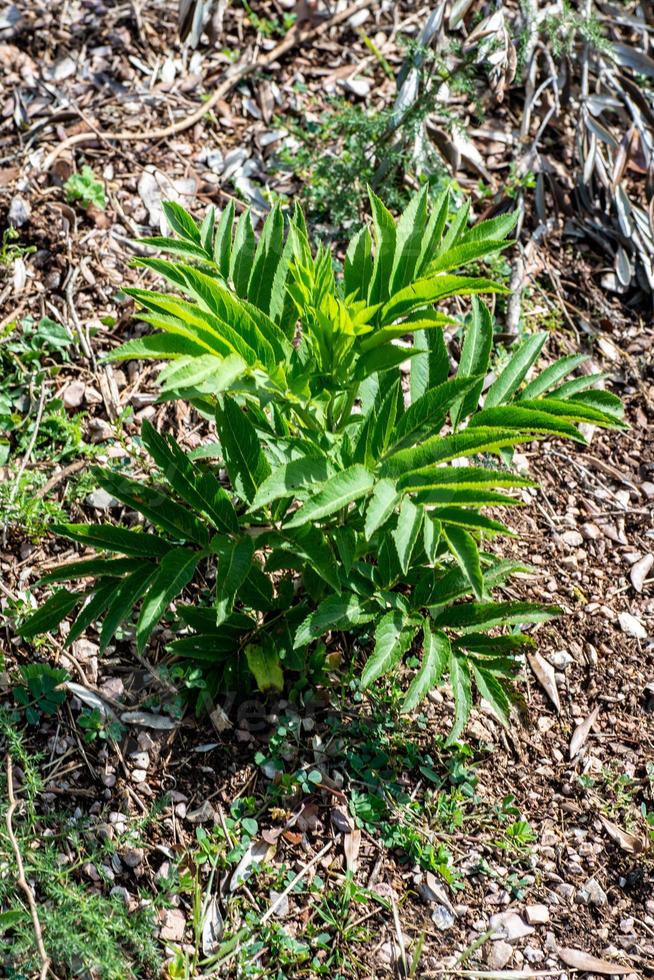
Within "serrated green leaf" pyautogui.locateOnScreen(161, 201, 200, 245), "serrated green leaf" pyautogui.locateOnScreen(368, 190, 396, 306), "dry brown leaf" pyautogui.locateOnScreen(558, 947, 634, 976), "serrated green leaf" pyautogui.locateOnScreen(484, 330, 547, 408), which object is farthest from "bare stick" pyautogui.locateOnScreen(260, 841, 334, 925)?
"serrated green leaf" pyautogui.locateOnScreen(161, 201, 200, 245)

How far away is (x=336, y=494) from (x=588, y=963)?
1417 millimetres

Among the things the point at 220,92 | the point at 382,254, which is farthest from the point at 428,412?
the point at 220,92

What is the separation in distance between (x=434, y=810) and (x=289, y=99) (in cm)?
284

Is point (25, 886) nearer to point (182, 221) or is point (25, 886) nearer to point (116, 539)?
point (116, 539)

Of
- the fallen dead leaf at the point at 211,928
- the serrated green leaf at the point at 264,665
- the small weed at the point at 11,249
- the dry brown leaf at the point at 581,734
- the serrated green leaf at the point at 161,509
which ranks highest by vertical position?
the small weed at the point at 11,249

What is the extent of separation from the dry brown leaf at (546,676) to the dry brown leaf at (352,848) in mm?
706

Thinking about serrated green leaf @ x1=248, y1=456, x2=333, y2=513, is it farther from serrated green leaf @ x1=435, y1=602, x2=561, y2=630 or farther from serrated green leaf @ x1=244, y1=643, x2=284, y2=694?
serrated green leaf @ x1=244, y1=643, x2=284, y2=694

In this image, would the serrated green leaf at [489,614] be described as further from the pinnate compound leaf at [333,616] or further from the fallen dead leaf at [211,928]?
the fallen dead leaf at [211,928]

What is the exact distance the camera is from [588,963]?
8.05 ft

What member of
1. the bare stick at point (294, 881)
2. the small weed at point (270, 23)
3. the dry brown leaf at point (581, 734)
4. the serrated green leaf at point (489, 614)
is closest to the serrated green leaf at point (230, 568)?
the serrated green leaf at point (489, 614)

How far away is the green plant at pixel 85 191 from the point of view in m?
3.52

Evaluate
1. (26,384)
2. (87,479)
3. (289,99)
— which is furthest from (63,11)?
(87,479)

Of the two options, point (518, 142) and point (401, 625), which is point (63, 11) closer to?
point (518, 142)

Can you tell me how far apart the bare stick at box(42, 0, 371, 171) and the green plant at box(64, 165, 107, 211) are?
14cm
